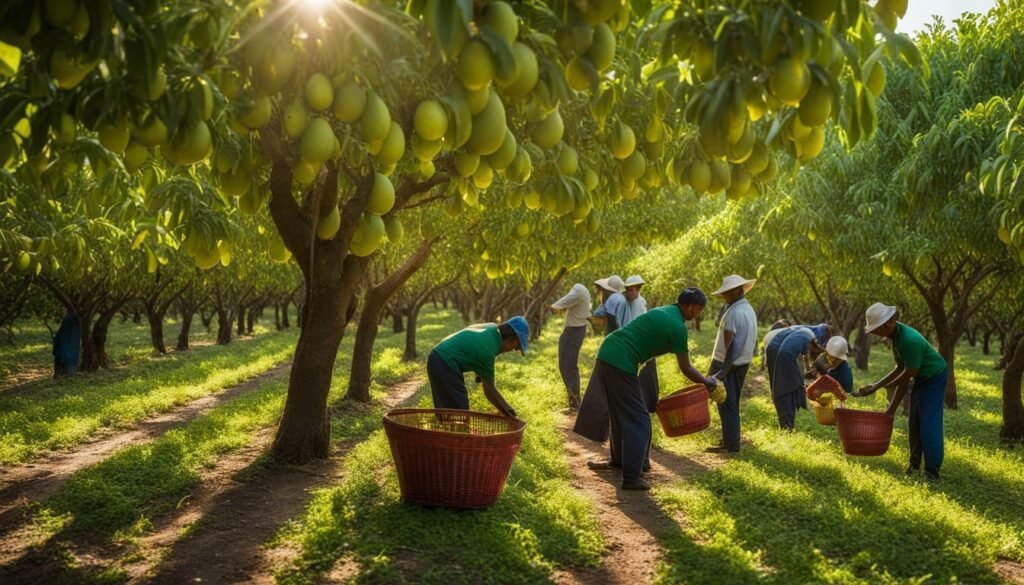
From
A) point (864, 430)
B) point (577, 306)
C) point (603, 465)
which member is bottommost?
point (603, 465)

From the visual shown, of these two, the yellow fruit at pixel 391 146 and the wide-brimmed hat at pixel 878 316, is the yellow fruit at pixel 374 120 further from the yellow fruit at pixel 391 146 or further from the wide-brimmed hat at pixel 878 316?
the wide-brimmed hat at pixel 878 316

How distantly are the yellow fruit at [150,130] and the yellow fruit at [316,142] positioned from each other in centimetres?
53

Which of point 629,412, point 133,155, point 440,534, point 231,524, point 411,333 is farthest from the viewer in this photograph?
point 411,333

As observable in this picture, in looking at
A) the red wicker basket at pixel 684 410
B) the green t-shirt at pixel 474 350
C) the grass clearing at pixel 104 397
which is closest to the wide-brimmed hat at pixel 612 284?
the red wicker basket at pixel 684 410

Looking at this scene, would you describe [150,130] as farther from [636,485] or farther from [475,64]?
[636,485]

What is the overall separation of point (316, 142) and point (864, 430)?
21.7 feet

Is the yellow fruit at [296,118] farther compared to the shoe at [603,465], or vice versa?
the shoe at [603,465]

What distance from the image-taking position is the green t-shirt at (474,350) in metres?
6.74

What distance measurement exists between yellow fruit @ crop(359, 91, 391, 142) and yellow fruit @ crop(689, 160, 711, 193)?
1.58 m

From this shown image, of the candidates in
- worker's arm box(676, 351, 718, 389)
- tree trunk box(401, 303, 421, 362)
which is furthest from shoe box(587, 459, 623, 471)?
tree trunk box(401, 303, 421, 362)

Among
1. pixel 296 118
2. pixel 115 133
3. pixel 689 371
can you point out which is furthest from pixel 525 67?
pixel 689 371

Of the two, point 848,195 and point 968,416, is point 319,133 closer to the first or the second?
point 848,195

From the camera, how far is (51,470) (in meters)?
7.86

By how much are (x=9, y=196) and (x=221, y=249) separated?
3135 millimetres
